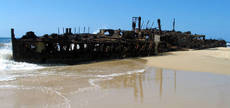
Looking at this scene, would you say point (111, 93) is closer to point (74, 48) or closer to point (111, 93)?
point (111, 93)

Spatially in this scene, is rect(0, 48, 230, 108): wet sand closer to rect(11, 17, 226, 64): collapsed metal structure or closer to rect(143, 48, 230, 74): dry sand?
rect(143, 48, 230, 74): dry sand

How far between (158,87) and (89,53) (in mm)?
8448

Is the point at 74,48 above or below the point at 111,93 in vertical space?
above

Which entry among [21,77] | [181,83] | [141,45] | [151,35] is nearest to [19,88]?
[21,77]

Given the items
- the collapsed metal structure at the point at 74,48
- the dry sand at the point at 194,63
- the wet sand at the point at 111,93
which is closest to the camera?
the wet sand at the point at 111,93

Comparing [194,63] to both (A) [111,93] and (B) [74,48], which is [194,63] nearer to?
(B) [74,48]

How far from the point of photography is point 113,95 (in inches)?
236

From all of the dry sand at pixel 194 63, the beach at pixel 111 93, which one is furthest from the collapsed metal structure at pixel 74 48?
the beach at pixel 111 93

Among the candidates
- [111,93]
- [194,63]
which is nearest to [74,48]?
[111,93]

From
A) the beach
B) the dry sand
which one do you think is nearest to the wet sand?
the beach

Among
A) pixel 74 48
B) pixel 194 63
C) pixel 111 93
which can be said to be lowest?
pixel 111 93

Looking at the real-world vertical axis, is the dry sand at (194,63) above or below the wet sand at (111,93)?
above

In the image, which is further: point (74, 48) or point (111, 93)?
point (74, 48)

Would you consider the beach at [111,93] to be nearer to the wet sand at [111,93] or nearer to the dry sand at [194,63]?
the wet sand at [111,93]
